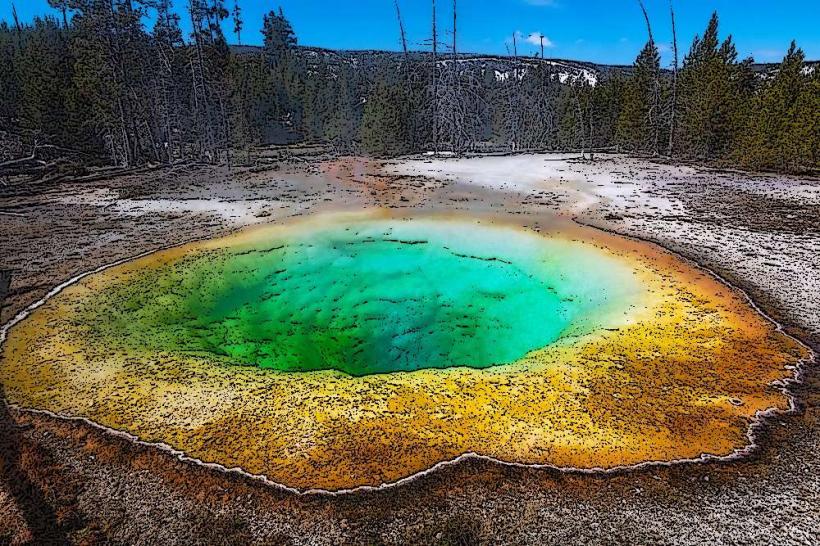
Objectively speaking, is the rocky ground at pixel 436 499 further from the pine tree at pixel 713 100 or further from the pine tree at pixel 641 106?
the pine tree at pixel 641 106

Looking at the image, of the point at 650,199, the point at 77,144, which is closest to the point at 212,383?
the point at 650,199

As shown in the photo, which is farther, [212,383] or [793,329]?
[793,329]

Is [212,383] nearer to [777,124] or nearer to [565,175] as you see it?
[565,175]

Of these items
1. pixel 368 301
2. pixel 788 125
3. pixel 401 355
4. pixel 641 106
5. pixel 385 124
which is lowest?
pixel 401 355

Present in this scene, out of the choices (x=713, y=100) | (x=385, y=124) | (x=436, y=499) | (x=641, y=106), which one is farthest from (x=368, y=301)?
(x=641, y=106)

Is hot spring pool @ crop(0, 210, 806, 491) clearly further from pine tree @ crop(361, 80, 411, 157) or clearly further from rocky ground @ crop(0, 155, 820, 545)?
pine tree @ crop(361, 80, 411, 157)

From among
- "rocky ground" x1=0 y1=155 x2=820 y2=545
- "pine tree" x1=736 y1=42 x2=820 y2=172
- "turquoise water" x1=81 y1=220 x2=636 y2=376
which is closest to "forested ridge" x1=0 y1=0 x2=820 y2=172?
"pine tree" x1=736 y1=42 x2=820 y2=172

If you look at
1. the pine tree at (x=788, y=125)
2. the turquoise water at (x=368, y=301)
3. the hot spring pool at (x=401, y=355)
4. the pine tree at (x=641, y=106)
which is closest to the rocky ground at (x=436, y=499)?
the hot spring pool at (x=401, y=355)

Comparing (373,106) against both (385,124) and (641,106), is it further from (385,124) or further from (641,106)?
(641,106)
